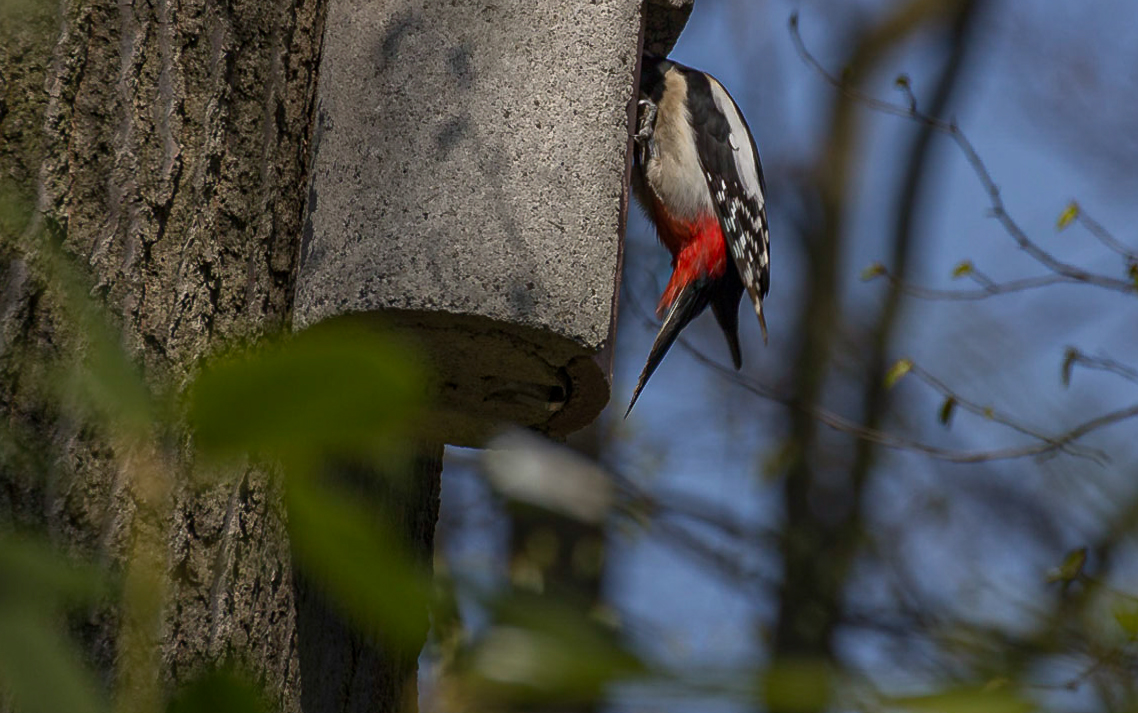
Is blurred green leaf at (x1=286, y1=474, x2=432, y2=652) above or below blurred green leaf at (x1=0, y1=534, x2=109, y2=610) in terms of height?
above

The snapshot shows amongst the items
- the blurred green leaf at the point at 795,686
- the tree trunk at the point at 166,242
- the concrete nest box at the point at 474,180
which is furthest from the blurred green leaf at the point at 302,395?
the concrete nest box at the point at 474,180

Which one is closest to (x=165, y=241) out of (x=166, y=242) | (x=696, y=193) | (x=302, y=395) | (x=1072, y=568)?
(x=166, y=242)

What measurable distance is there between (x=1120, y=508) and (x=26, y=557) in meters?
4.84

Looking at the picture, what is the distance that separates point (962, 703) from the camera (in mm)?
505

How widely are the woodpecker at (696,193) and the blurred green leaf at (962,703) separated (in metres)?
2.50

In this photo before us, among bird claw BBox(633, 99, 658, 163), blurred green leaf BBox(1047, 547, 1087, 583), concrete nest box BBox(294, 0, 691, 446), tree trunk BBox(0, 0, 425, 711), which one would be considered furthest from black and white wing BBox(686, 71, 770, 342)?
tree trunk BBox(0, 0, 425, 711)

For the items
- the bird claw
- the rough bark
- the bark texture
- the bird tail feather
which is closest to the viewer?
the bark texture

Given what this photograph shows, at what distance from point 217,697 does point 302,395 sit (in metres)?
0.14

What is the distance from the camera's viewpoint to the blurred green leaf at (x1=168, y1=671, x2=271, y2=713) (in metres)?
0.51

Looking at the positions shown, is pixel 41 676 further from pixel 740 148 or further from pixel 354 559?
pixel 740 148

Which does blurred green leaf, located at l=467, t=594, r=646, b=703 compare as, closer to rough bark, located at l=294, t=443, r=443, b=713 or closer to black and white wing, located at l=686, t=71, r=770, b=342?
rough bark, located at l=294, t=443, r=443, b=713

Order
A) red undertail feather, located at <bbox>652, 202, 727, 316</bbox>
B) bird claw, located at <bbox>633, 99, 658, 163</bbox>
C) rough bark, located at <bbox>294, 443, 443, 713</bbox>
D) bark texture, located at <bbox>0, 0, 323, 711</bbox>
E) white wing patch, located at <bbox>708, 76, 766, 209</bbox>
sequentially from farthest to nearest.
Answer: white wing patch, located at <bbox>708, 76, 766, 209</bbox>, red undertail feather, located at <bbox>652, 202, 727, 316</bbox>, bird claw, located at <bbox>633, 99, 658, 163</bbox>, rough bark, located at <bbox>294, 443, 443, 713</bbox>, bark texture, located at <bbox>0, 0, 323, 711</bbox>

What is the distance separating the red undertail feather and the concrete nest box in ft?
4.28

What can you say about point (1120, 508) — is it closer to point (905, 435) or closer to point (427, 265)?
point (905, 435)
